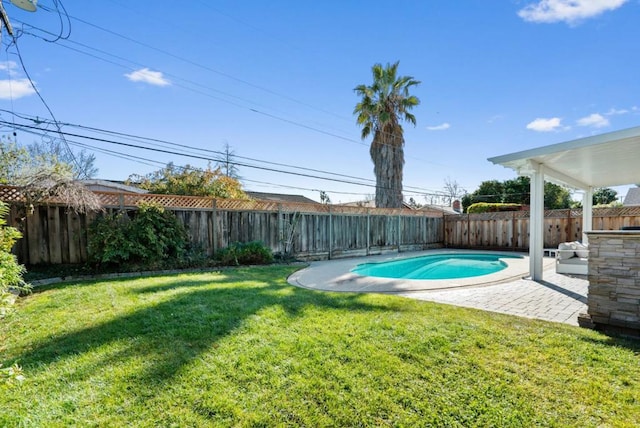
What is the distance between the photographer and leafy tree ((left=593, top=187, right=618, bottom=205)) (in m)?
25.6

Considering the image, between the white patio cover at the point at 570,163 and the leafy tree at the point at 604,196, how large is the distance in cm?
2114

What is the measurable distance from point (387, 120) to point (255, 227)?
33.7ft

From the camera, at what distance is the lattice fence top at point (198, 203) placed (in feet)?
23.8

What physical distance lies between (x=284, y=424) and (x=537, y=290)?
553 centimetres

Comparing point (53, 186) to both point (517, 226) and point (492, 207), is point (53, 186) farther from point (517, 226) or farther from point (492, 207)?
point (492, 207)

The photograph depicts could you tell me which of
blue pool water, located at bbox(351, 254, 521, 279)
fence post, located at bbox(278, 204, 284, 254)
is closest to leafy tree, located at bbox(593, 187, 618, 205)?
blue pool water, located at bbox(351, 254, 521, 279)

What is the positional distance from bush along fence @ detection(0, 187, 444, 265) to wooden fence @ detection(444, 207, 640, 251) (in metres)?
0.95

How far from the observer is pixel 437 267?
423 inches

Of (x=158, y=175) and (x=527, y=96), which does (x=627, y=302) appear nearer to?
(x=527, y=96)

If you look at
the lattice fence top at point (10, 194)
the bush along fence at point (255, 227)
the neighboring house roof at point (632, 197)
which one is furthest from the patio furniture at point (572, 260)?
the neighboring house roof at point (632, 197)

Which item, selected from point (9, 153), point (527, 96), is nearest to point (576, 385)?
point (9, 153)

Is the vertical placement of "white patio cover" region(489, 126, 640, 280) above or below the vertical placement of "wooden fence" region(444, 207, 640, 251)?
above

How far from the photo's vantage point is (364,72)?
16953 millimetres

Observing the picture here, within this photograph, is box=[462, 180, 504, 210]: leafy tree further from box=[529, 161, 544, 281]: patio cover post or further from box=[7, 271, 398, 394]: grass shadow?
box=[7, 271, 398, 394]: grass shadow
